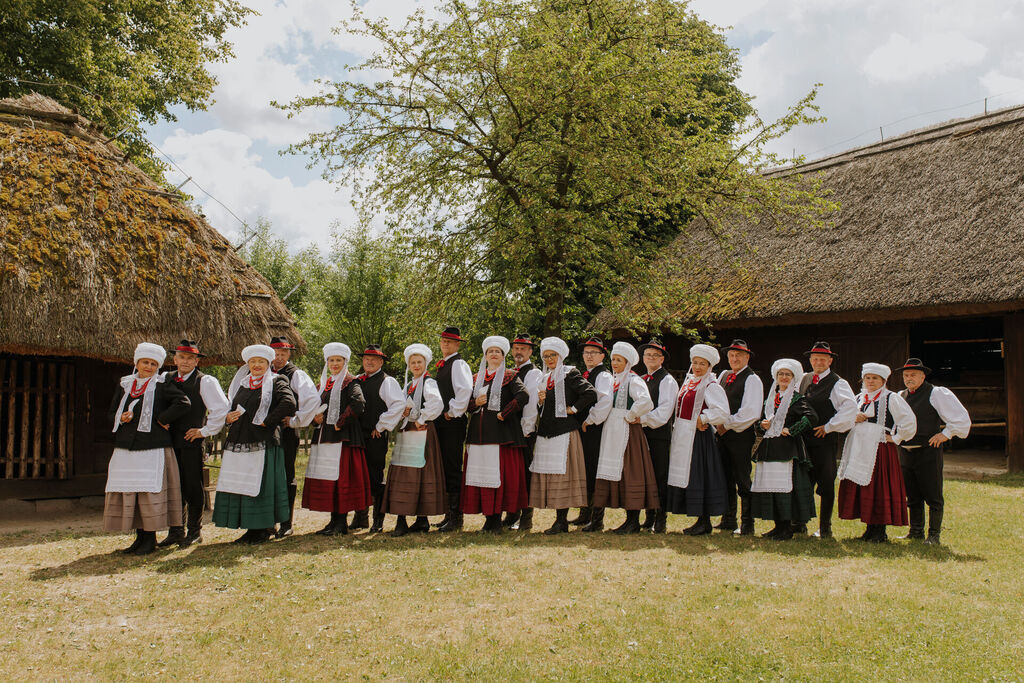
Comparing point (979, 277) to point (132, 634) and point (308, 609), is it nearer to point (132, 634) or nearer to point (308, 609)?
point (308, 609)

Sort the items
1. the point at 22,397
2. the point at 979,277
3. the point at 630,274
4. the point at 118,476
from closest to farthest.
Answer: the point at 118,476 < the point at 22,397 < the point at 979,277 < the point at 630,274

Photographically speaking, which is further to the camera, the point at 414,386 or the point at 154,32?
the point at 154,32

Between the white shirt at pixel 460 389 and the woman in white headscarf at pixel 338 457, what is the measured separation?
0.76 meters

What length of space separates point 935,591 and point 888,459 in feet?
5.41

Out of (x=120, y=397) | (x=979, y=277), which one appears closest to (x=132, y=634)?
(x=120, y=397)

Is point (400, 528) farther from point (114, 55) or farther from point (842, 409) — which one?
point (114, 55)

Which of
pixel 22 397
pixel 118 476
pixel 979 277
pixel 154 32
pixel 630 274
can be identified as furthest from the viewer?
pixel 154 32

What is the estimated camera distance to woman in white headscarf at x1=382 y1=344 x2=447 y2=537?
6523 millimetres

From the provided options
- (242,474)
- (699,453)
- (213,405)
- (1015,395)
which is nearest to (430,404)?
(242,474)

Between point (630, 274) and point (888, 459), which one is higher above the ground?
point (630, 274)

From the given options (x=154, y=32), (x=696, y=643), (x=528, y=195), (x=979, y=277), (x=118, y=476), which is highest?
(x=154, y=32)

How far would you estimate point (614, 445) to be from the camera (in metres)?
6.65

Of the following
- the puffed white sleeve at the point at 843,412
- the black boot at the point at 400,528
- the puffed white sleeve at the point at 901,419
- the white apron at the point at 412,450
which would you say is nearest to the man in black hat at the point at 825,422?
the puffed white sleeve at the point at 843,412

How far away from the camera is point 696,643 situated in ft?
12.8
